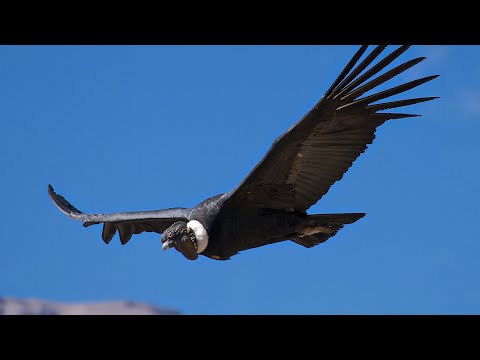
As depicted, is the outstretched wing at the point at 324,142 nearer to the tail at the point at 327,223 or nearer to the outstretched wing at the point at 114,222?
the tail at the point at 327,223

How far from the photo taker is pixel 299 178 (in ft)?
30.7

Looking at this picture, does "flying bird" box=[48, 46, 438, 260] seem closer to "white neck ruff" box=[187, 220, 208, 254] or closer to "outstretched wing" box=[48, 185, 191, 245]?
"white neck ruff" box=[187, 220, 208, 254]

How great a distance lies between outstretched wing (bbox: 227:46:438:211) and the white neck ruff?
1.39 feet

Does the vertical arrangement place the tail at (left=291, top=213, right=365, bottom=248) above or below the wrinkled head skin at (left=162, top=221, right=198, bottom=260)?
above

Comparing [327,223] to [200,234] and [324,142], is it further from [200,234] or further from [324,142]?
[200,234]

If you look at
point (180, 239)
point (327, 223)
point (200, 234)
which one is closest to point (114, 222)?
point (180, 239)

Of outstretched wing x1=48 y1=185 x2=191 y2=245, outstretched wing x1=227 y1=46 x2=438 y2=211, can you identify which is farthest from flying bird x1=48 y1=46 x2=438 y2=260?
outstretched wing x1=48 y1=185 x2=191 y2=245

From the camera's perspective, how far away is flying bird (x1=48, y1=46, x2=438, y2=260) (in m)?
8.82

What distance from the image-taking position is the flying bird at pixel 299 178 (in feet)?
28.9

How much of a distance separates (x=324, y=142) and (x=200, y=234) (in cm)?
162

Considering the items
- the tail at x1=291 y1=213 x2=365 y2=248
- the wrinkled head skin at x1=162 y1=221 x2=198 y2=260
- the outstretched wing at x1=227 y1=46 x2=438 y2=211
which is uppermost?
the outstretched wing at x1=227 y1=46 x2=438 y2=211

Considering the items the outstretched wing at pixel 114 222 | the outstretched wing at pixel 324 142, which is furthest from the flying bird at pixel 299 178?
the outstretched wing at pixel 114 222
